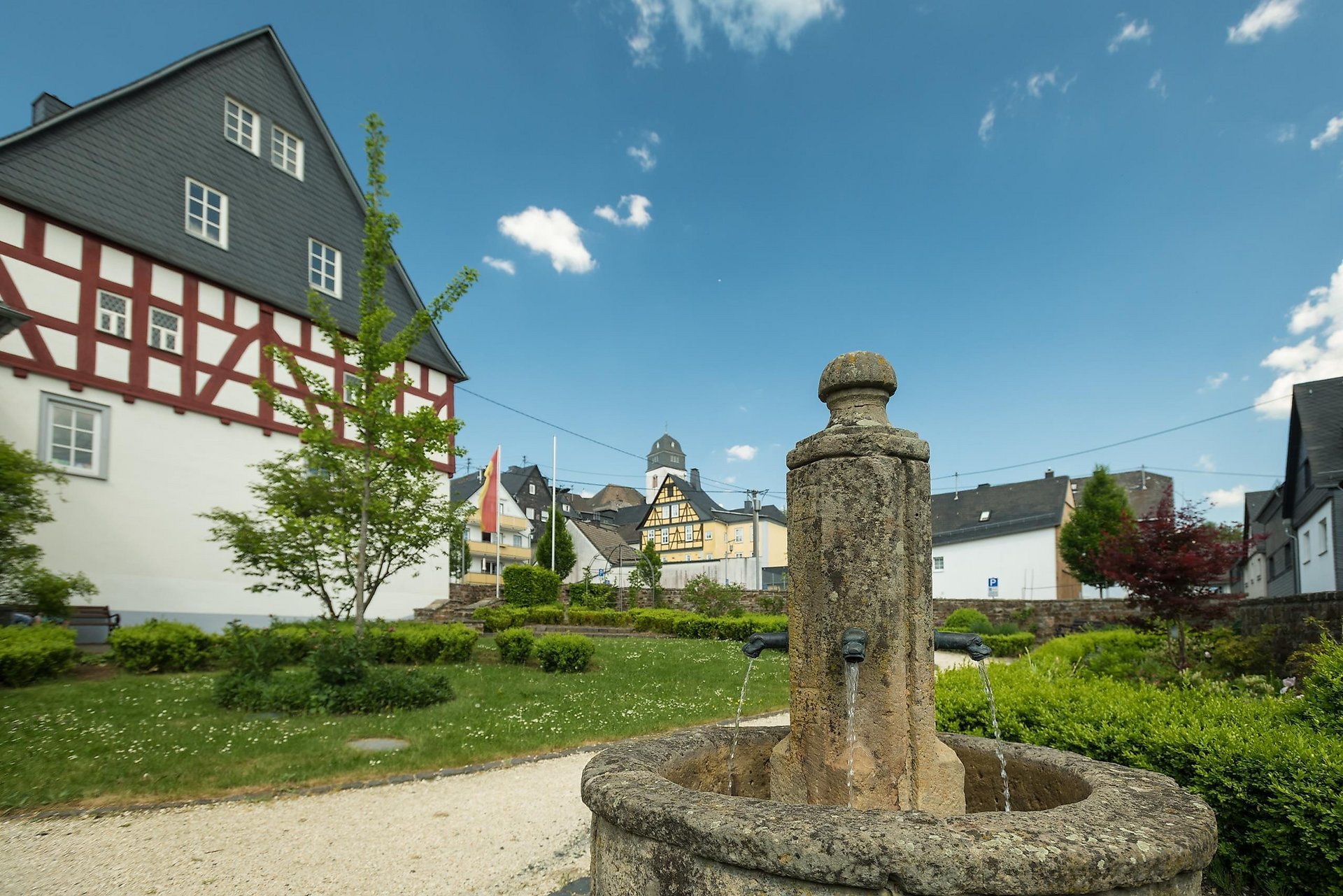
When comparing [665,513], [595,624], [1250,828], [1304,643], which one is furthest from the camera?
[665,513]

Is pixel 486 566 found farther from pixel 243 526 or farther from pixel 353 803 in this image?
pixel 353 803

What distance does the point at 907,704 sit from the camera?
9.46 ft

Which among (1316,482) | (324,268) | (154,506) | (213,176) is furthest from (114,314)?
(1316,482)

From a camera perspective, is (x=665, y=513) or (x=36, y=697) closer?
(x=36, y=697)

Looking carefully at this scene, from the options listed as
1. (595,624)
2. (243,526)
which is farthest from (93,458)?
(595,624)

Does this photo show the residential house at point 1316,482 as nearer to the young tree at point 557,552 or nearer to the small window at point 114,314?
the small window at point 114,314

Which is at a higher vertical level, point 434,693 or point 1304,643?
point 1304,643

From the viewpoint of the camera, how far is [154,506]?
608 inches

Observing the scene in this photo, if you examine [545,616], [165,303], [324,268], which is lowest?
[545,616]

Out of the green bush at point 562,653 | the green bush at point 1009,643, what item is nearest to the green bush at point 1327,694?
the green bush at point 562,653

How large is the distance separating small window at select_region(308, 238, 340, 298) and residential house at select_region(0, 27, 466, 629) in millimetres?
44

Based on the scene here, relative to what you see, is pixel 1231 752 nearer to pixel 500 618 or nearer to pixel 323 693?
pixel 323 693

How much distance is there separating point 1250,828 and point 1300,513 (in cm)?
2115

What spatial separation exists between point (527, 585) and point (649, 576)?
7465mm
